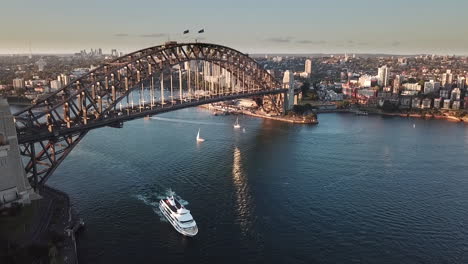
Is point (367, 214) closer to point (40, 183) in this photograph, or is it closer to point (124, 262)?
point (124, 262)

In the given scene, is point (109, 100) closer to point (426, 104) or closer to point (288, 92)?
point (288, 92)

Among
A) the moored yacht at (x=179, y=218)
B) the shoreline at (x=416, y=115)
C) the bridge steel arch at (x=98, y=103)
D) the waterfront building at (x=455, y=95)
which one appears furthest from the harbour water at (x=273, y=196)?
the waterfront building at (x=455, y=95)

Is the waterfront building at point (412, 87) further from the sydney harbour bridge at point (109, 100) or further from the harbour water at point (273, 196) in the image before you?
the harbour water at point (273, 196)

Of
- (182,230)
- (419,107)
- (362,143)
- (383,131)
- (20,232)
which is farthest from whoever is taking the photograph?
(419,107)

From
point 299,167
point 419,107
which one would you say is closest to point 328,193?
point 299,167

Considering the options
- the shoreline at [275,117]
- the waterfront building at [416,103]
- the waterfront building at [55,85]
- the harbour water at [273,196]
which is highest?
the waterfront building at [55,85]

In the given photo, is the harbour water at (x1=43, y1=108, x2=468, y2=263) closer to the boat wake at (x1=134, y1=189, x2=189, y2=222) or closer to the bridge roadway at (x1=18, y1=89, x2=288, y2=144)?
the boat wake at (x1=134, y1=189, x2=189, y2=222)
